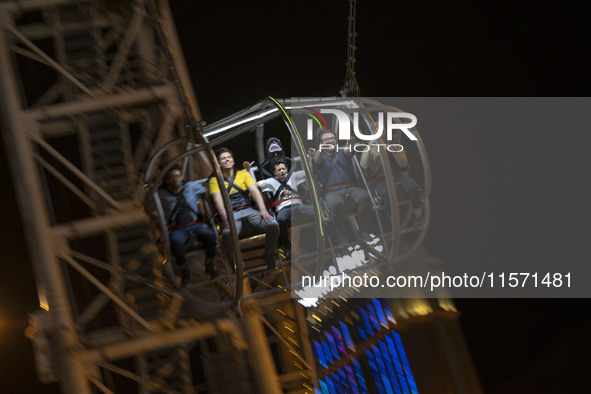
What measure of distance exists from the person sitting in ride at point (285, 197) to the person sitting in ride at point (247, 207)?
0.08 m

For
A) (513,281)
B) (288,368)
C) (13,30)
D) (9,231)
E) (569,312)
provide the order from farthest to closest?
(513,281), (569,312), (9,231), (288,368), (13,30)

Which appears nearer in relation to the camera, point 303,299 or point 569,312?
point 303,299

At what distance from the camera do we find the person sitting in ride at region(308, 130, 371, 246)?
625 centimetres

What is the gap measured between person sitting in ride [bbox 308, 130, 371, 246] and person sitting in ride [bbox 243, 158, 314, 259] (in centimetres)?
21

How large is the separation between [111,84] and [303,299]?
10.5 feet

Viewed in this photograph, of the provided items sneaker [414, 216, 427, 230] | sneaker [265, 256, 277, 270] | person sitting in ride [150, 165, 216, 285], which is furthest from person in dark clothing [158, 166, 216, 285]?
sneaker [414, 216, 427, 230]

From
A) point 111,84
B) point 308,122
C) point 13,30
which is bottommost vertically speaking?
point 308,122

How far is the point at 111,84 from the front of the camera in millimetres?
7281

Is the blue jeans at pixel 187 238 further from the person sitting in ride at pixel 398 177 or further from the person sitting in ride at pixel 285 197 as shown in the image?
the person sitting in ride at pixel 398 177

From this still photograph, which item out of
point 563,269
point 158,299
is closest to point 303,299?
point 158,299

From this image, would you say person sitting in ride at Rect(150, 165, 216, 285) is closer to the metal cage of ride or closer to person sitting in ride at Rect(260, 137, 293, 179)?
the metal cage of ride

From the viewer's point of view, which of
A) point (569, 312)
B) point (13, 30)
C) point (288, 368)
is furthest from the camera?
point (569, 312)

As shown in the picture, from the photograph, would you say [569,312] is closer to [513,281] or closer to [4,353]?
[513,281]

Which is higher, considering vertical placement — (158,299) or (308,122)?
(308,122)
